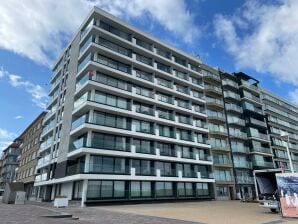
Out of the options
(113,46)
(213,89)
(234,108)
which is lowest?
(234,108)

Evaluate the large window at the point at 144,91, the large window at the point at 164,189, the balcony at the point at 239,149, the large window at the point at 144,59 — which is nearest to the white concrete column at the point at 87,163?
the large window at the point at 164,189

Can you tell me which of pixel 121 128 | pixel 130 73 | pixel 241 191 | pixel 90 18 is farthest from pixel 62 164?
pixel 241 191

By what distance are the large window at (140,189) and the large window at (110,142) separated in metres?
4.77

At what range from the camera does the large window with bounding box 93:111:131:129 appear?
30672 mm

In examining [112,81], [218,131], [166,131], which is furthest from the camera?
[218,131]

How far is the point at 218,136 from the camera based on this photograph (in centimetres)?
4581

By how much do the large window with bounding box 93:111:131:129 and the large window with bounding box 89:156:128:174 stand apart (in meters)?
4.23

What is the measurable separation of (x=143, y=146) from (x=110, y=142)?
19.1 ft

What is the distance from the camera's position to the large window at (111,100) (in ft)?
104

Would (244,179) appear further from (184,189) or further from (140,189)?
(140,189)

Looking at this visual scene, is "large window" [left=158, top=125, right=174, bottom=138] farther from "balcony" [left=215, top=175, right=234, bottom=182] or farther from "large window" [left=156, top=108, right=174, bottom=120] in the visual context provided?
"balcony" [left=215, top=175, right=234, bottom=182]

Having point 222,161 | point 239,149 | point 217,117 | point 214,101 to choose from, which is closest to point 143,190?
point 222,161

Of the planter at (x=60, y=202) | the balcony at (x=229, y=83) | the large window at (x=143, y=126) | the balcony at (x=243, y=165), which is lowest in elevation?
the planter at (x=60, y=202)

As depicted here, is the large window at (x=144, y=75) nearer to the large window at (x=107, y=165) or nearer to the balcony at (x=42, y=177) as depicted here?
the large window at (x=107, y=165)
